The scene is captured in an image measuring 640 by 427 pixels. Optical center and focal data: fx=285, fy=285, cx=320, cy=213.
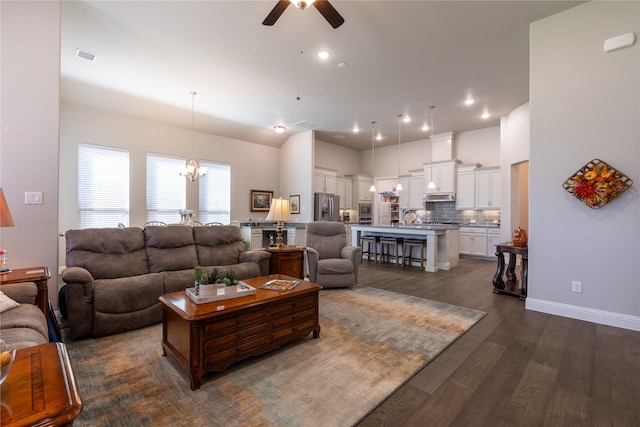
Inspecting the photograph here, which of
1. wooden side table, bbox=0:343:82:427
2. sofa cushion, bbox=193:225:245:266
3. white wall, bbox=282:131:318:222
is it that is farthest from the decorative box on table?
white wall, bbox=282:131:318:222

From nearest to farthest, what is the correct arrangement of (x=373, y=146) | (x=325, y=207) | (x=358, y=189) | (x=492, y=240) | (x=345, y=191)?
(x=492, y=240)
(x=325, y=207)
(x=345, y=191)
(x=358, y=189)
(x=373, y=146)

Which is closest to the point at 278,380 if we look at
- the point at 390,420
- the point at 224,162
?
the point at 390,420

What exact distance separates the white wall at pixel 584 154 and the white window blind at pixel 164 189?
20.5 feet

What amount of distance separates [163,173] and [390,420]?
258 inches

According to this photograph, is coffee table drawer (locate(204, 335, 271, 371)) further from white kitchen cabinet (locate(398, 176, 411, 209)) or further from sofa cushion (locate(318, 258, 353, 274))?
white kitchen cabinet (locate(398, 176, 411, 209))

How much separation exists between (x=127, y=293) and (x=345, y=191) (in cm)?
703

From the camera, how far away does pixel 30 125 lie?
2801 millimetres

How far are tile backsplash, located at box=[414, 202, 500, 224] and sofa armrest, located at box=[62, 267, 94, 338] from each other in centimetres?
787

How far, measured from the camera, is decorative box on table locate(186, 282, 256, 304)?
219 centimetres

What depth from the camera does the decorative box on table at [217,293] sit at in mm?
2191

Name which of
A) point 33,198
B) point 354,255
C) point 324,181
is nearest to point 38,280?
point 33,198

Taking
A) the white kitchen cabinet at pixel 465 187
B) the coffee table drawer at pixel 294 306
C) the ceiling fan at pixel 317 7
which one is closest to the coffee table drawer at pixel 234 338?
the coffee table drawer at pixel 294 306

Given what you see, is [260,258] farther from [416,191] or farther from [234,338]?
[416,191]

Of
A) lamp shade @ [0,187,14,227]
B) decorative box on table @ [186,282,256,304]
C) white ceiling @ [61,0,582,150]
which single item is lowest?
decorative box on table @ [186,282,256,304]
